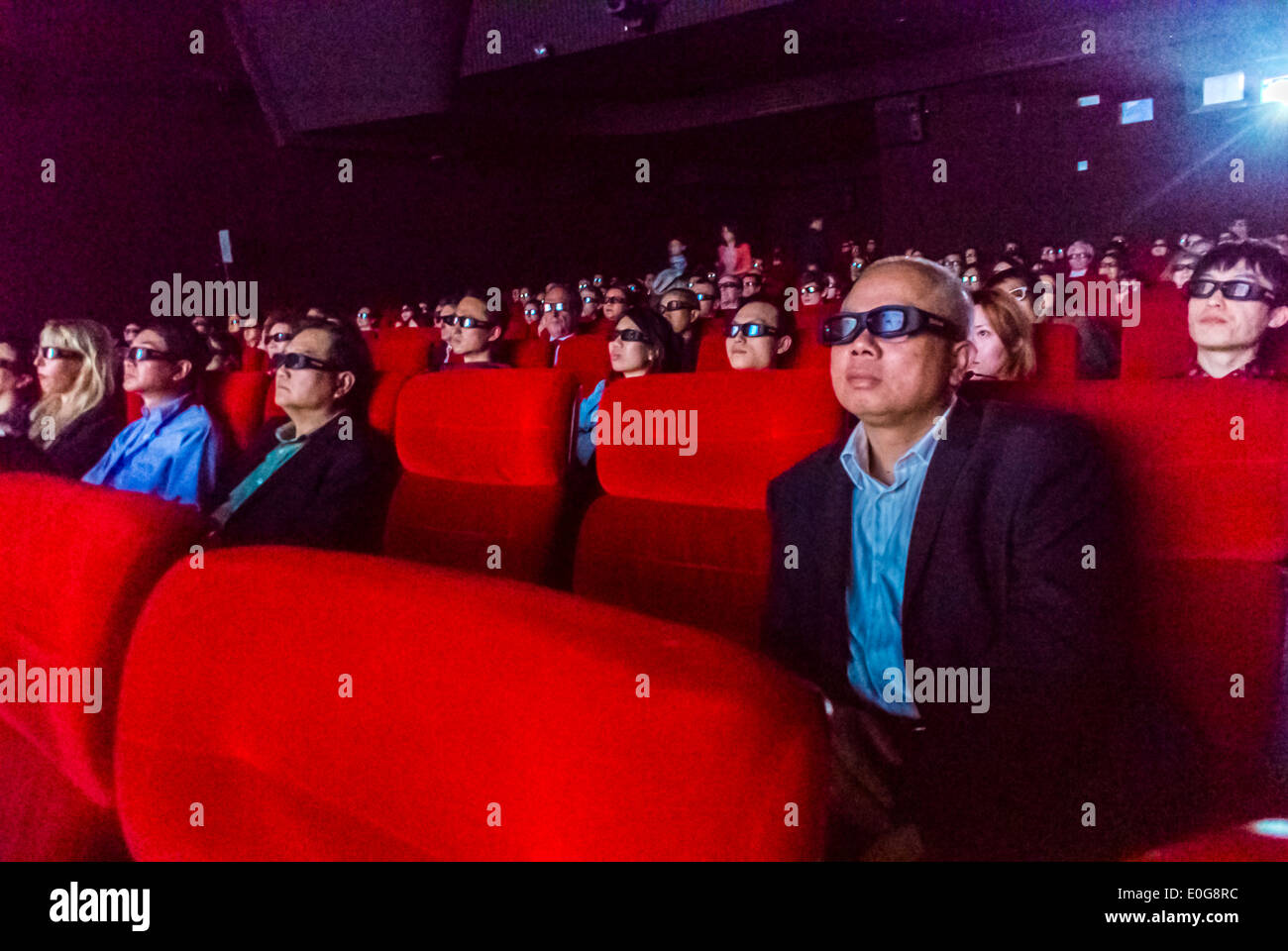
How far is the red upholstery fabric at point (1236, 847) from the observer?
41 cm

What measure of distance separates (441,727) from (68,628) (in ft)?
1.55

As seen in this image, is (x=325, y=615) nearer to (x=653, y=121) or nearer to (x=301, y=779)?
(x=301, y=779)

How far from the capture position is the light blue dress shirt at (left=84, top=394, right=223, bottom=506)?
253 centimetres

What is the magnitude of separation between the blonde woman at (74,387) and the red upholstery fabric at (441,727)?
2440mm

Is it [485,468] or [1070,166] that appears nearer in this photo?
[485,468]

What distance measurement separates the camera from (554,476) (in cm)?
199

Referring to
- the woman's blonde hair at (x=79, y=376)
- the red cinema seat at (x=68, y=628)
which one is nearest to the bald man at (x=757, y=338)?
the woman's blonde hair at (x=79, y=376)

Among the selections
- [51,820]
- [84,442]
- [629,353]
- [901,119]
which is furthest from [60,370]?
[901,119]

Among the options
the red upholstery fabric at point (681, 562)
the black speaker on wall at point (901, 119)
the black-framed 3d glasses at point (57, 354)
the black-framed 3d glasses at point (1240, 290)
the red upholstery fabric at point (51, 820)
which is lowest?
the red upholstery fabric at point (51, 820)

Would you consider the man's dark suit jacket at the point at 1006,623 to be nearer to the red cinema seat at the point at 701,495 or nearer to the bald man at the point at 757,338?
the red cinema seat at the point at 701,495

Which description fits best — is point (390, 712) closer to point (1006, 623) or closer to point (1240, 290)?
point (1006, 623)

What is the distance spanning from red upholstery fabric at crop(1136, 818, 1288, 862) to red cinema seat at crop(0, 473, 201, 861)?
0.64 m

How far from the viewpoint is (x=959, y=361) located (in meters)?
1.41
